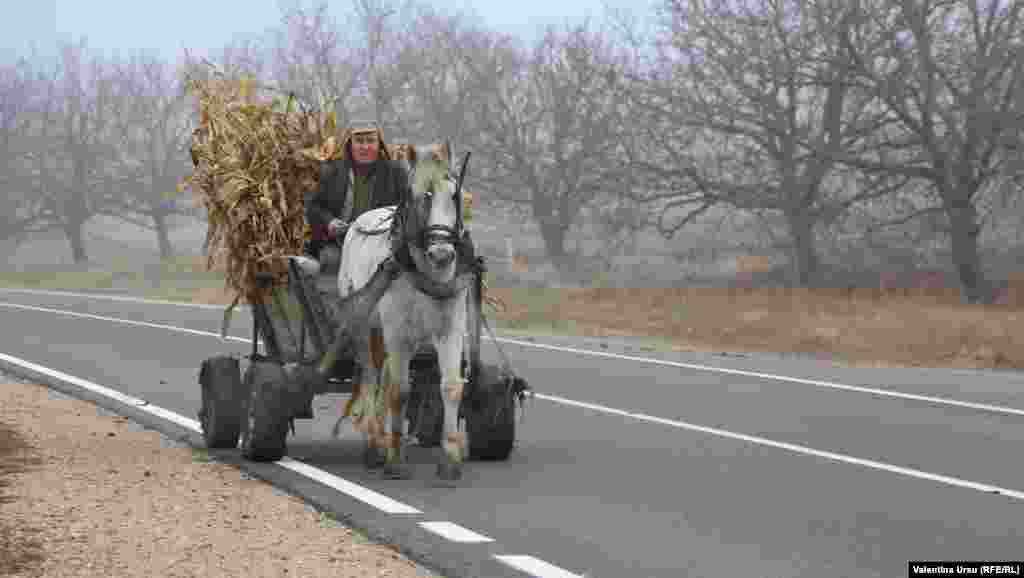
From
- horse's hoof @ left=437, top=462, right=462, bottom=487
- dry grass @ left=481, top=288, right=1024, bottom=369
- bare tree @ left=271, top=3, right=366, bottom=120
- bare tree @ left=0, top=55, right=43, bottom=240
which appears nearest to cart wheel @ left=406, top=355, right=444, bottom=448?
horse's hoof @ left=437, top=462, right=462, bottom=487

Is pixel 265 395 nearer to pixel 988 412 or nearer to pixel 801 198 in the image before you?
pixel 988 412

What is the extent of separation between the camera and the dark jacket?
12406 mm

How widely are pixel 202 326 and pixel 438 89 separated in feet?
66.0

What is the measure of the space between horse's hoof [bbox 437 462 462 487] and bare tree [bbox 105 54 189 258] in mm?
48579

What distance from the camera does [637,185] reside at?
33.4 metres

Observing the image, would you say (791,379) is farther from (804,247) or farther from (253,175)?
(804,247)

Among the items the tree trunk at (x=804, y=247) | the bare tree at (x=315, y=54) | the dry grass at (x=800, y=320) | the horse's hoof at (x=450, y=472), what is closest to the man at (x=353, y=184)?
the horse's hoof at (x=450, y=472)

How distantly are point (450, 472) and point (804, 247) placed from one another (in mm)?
22742

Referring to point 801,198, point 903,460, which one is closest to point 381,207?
point 903,460

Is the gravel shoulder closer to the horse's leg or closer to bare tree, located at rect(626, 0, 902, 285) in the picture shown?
the horse's leg

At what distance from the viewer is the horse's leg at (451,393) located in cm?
1096

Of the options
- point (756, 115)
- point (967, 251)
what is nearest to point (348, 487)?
point (967, 251)

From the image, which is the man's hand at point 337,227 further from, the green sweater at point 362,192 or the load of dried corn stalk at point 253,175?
the load of dried corn stalk at point 253,175

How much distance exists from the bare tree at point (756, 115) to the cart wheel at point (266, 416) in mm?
20341
